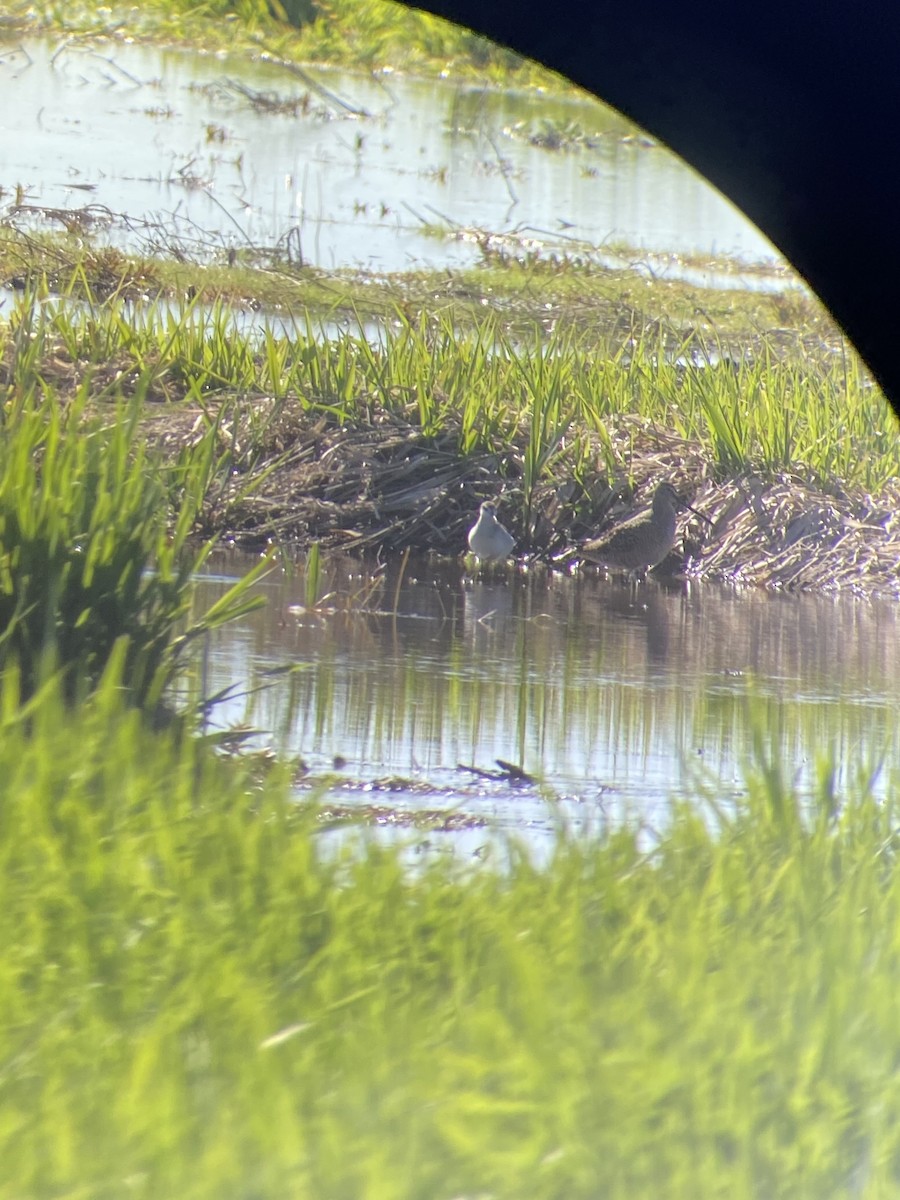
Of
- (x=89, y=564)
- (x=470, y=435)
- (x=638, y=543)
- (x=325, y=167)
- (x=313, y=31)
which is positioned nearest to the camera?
(x=89, y=564)

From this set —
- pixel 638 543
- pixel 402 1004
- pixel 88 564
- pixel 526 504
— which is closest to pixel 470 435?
pixel 526 504

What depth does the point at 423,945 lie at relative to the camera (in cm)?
192

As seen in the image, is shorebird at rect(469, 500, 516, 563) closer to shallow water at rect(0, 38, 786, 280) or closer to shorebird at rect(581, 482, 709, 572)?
shorebird at rect(581, 482, 709, 572)

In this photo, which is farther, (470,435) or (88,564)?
(470,435)

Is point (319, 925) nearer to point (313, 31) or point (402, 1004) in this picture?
point (402, 1004)

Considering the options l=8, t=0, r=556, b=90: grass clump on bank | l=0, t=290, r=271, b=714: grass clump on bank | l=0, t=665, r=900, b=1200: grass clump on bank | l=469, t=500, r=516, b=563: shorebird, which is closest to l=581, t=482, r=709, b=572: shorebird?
Result: l=469, t=500, r=516, b=563: shorebird

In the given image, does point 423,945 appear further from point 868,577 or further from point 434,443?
point 868,577

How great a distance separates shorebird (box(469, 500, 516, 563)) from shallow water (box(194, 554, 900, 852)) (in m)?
0.06

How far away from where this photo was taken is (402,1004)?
5.90ft

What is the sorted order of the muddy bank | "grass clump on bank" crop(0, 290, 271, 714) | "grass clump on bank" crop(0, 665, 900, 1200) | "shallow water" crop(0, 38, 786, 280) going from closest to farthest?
"grass clump on bank" crop(0, 665, 900, 1200) < "grass clump on bank" crop(0, 290, 271, 714) < the muddy bank < "shallow water" crop(0, 38, 786, 280)

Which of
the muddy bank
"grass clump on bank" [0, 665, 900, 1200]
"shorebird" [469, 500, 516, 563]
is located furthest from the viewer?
"shorebird" [469, 500, 516, 563]

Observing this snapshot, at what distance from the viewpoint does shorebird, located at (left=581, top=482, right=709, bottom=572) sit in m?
3.88

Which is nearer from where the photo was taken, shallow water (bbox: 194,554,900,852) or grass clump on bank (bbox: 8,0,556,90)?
shallow water (bbox: 194,554,900,852)

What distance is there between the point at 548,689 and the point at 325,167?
4633 mm
